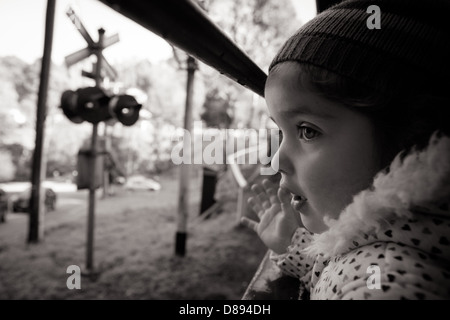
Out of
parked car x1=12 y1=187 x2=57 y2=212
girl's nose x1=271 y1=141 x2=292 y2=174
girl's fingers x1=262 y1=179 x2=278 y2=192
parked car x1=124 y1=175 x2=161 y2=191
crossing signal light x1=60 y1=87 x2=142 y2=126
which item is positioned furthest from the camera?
parked car x1=124 y1=175 x2=161 y2=191

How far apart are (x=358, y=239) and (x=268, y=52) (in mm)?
10089

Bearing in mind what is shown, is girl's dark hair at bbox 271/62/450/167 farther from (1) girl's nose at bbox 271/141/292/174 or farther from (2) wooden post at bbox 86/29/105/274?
(2) wooden post at bbox 86/29/105/274

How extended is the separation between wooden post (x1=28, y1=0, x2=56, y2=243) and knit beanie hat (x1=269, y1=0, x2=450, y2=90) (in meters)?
7.55

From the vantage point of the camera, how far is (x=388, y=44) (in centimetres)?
65

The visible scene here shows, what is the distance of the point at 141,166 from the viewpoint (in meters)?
14.9

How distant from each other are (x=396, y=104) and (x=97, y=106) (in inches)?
178

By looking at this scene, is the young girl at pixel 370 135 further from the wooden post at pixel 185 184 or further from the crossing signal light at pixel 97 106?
the wooden post at pixel 185 184

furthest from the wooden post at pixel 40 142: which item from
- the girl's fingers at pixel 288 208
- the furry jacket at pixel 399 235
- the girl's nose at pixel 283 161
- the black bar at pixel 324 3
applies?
the furry jacket at pixel 399 235

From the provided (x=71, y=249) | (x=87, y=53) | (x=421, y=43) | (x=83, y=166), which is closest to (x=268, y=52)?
(x=87, y=53)

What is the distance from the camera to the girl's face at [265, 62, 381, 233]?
68 centimetres

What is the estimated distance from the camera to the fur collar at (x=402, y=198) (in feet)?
1.90

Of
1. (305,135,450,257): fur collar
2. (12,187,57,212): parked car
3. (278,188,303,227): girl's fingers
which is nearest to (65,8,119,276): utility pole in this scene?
(278,188,303,227): girl's fingers

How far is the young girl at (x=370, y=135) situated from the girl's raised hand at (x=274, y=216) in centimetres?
40

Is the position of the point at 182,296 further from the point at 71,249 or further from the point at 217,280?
the point at 71,249
